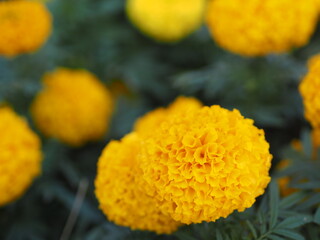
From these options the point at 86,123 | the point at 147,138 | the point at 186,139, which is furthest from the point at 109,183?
the point at 86,123

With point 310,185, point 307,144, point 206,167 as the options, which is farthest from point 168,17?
point 206,167

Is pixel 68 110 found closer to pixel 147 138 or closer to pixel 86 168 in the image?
pixel 86 168

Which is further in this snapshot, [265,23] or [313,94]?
[265,23]

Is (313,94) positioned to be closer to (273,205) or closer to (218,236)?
(273,205)

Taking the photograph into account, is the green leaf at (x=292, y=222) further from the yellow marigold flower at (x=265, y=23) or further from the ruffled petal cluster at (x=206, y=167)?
the yellow marigold flower at (x=265, y=23)

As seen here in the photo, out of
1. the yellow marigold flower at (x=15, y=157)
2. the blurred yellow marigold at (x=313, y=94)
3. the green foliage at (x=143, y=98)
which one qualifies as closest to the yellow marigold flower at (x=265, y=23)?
the green foliage at (x=143, y=98)
